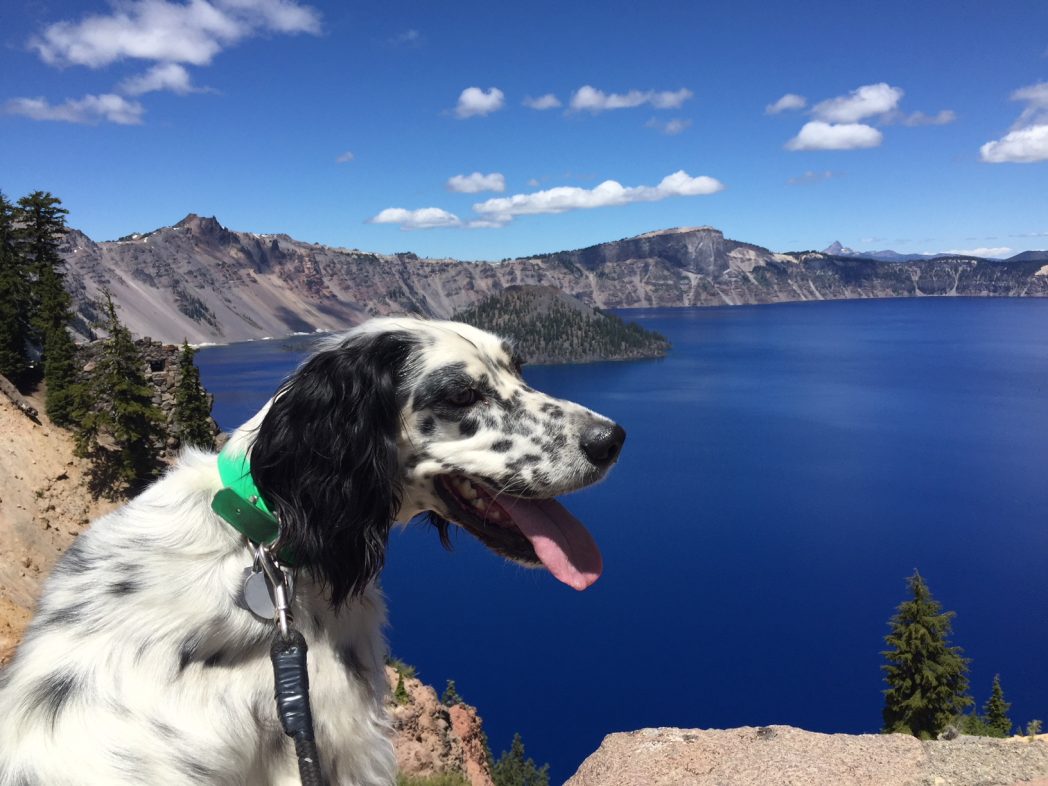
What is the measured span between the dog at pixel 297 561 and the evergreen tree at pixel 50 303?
3311cm

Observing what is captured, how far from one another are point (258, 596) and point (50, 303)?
38.2 metres

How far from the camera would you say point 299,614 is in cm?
260

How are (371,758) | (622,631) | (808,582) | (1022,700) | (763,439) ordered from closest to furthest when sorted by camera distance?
1. (371,758)
2. (1022,700)
3. (622,631)
4. (808,582)
5. (763,439)

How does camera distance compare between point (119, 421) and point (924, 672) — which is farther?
point (119, 421)

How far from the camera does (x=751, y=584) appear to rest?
4919 cm

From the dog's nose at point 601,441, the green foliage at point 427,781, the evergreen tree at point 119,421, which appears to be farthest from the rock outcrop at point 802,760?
the evergreen tree at point 119,421

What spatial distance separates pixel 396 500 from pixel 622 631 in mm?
45702

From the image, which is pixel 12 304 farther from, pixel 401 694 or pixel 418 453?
pixel 418 453

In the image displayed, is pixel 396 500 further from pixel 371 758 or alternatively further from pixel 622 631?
pixel 622 631

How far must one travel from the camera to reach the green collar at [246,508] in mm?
2553

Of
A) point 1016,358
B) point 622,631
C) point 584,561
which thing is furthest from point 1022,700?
point 1016,358

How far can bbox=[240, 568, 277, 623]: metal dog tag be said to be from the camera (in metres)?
2.45

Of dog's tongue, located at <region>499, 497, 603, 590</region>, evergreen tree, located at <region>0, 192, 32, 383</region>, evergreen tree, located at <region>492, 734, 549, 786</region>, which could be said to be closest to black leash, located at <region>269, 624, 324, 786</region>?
dog's tongue, located at <region>499, 497, 603, 590</region>

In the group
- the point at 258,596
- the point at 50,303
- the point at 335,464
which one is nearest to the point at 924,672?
the point at 335,464
